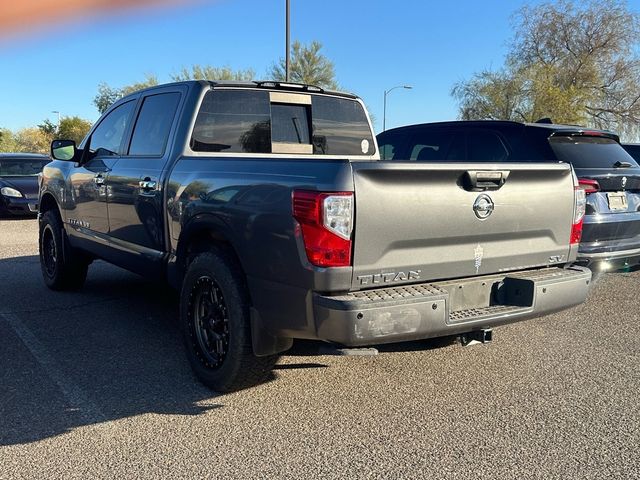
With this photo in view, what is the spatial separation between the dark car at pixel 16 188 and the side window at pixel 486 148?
1013 centimetres

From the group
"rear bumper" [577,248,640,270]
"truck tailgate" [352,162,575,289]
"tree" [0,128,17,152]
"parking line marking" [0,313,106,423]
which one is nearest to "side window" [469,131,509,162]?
"rear bumper" [577,248,640,270]

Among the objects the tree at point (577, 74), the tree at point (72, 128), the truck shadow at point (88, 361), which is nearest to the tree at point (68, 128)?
the tree at point (72, 128)

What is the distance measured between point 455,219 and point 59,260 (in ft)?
15.0

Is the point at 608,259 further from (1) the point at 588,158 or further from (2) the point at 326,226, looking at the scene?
(2) the point at 326,226

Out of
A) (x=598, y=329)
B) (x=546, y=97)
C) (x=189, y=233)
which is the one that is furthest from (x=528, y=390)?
(x=546, y=97)

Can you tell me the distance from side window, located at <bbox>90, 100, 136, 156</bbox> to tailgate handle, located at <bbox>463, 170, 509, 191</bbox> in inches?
127

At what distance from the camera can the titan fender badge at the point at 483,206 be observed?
3377mm

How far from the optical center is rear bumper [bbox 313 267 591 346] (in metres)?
2.95

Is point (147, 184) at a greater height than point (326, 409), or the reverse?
point (147, 184)

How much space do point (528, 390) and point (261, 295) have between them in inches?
74.8

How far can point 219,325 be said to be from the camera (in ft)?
12.4

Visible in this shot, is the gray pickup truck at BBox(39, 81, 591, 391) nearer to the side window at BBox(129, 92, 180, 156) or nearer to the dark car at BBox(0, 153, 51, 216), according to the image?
the side window at BBox(129, 92, 180, 156)

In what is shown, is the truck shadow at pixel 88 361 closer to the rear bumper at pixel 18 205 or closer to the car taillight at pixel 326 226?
the car taillight at pixel 326 226

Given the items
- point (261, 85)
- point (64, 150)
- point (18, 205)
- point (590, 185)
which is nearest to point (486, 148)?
point (590, 185)
